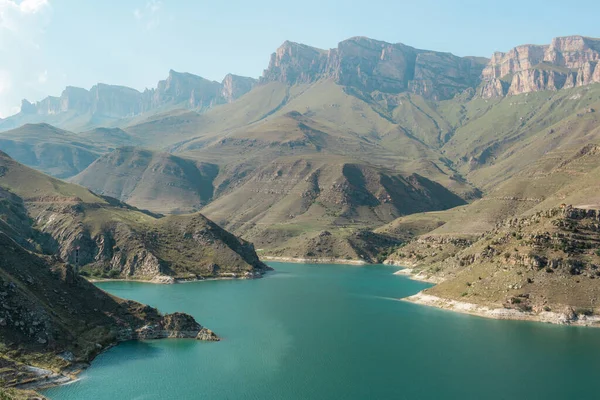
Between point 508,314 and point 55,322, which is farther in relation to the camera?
point 508,314

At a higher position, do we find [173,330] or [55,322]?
[55,322]

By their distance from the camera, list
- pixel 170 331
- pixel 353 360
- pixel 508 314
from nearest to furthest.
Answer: pixel 353 360 → pixel 170 331 → pixel 508 314

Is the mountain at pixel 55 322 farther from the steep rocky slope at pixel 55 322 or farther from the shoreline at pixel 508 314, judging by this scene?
Result: the shoreline at pixel 508 314

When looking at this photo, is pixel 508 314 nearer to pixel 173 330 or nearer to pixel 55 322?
pixel 173 330

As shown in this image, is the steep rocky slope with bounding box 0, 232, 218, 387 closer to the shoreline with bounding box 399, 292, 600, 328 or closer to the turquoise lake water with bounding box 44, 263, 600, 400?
the turquoise lake water with bounding box 44, 263, 600, 400

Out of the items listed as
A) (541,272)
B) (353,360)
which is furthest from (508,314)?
(353,360)

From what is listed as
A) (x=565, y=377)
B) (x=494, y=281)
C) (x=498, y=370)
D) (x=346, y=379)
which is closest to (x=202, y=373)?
(x=346, y=379)

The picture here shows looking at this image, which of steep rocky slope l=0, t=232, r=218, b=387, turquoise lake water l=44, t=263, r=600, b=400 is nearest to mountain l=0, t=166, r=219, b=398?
steep rocky slope l=0, t=232, r=218, b=387
